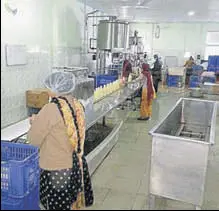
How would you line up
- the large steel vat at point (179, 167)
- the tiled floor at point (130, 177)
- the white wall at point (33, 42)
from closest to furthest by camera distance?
the large steel vat at point (179, 167), the tiled floor at point (130, 177), the white wall at point (33, 42)

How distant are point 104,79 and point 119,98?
61.5 inches

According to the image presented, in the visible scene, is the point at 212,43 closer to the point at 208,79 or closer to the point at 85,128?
the point at 208,79

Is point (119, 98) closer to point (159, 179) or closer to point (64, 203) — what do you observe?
point (159, 179)

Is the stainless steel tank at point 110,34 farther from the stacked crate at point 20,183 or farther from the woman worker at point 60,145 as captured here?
the stacked crate at point 20,183

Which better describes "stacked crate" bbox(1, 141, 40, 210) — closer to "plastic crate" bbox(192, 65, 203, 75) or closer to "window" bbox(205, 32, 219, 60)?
"plastic crate" bbox(192, 65, 203, 75)

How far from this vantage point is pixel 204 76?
403 inches

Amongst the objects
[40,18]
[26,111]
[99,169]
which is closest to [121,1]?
[40,18]

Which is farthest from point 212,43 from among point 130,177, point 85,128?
point 85,128

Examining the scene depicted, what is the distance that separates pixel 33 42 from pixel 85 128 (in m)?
1.95

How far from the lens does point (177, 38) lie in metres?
12.5

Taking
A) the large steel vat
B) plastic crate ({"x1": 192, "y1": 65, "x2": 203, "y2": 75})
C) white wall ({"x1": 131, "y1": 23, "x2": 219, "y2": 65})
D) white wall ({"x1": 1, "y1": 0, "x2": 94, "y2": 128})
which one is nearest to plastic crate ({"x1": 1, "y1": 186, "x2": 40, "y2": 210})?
the large steel vat

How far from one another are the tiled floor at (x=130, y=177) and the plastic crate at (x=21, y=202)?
1.29ft

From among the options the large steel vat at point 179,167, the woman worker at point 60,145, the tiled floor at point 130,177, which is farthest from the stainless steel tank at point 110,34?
the woman worker at point 60,145

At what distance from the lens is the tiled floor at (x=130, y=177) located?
2.69 m
